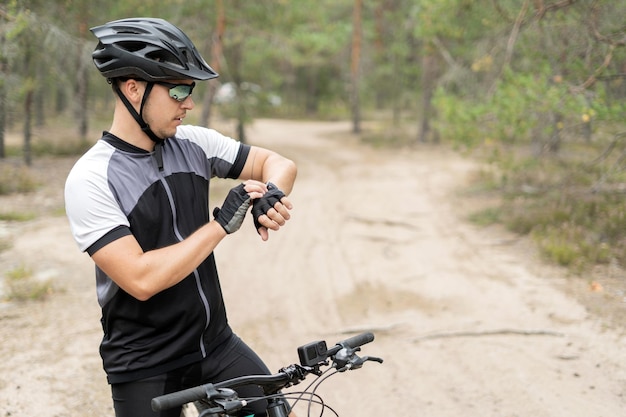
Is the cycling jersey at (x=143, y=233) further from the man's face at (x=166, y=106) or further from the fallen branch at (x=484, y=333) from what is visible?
the fallen branch at (x=484, y=333)

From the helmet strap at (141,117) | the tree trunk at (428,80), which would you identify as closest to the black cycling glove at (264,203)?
the helmet strap at (141,117)

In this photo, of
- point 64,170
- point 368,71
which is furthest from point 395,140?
point 64,170

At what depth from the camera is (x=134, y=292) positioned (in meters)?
2.58

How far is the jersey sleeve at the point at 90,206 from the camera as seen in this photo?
8.45 ft

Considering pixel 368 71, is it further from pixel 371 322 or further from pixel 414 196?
pixel 371 322

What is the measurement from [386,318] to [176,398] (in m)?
5.62

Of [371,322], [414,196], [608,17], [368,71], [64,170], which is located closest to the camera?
[371,322]

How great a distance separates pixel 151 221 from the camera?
276 centimetres

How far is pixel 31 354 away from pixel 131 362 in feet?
13.8

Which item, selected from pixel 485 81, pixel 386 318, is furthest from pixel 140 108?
pixel 485 81

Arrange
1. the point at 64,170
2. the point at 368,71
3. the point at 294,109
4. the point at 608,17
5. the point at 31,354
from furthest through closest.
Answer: the point at 294,109 → the point at 368,71 → the point at 64,170 → the point at 608,17 → the point at 31,354

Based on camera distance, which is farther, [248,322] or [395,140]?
[395,140]

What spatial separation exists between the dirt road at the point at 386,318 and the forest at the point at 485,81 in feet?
4.27

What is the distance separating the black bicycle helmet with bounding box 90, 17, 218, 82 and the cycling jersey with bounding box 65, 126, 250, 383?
1.04 ft
